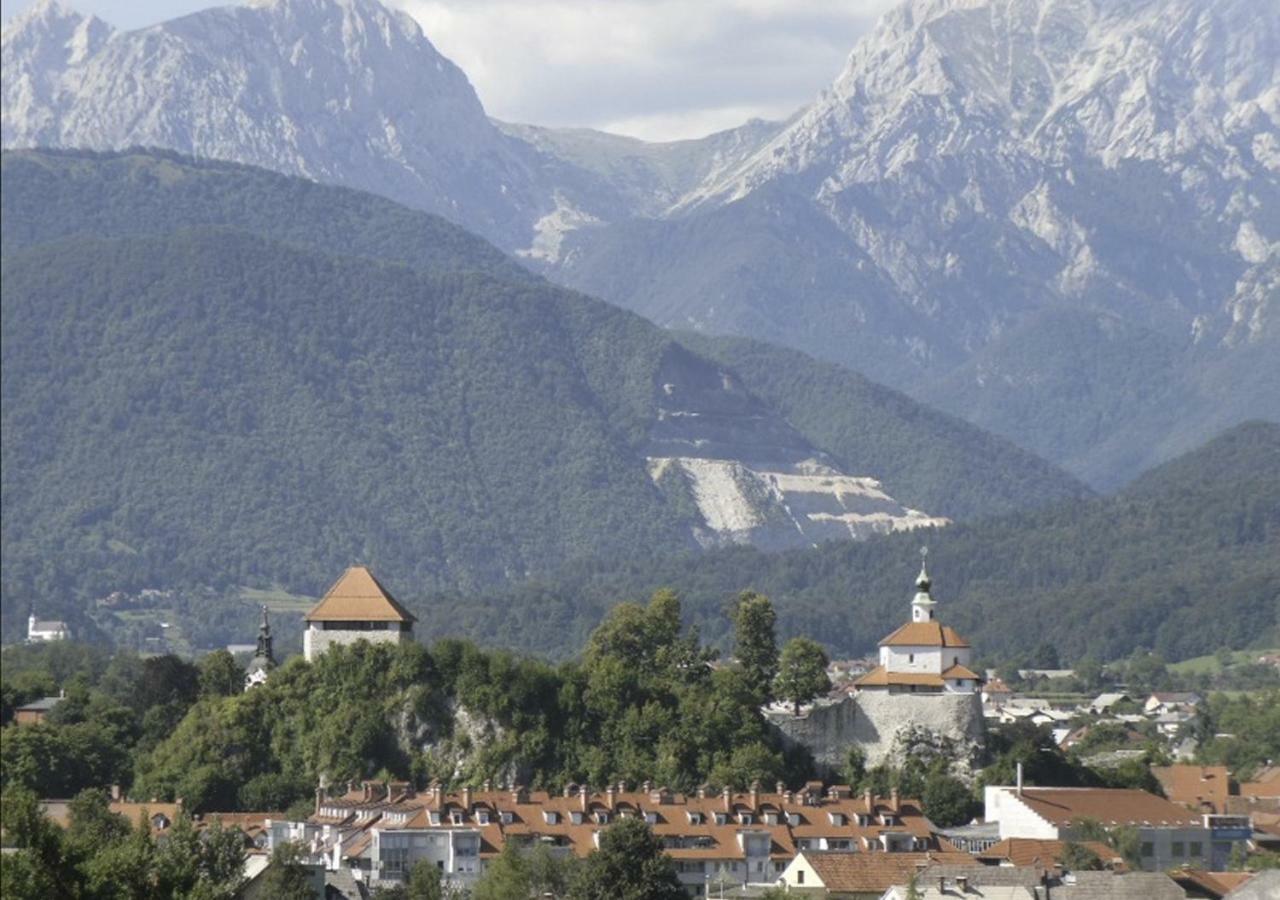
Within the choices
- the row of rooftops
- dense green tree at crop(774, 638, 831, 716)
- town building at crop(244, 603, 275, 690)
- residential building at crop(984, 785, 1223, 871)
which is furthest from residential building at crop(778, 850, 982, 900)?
town building at crop(244, 603, 275, 690)

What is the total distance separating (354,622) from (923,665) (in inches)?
768

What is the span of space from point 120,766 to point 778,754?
2254 centimetres

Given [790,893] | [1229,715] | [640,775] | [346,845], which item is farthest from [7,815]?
[1229,715]

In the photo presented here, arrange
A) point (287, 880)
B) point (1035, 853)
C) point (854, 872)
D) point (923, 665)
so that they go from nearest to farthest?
point (287, 880) < point (854, 872) < point (1035, 853) < point (923, 665)

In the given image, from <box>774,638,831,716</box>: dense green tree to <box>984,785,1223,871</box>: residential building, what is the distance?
9.72 m

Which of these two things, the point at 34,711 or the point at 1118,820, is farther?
the point at 34,711

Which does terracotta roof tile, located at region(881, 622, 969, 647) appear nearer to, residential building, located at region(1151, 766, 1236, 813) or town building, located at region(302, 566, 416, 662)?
residential building, located at region(1151, 766, 1236, 813)

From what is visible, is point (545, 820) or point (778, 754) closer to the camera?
point (545, 820)

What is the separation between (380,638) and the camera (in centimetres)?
12556

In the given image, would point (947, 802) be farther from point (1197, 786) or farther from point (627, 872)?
point (627, 872)

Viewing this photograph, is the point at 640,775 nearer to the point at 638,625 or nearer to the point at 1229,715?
the point at 638,625

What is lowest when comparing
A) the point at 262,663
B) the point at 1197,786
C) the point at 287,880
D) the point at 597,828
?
→ the point at 287,880

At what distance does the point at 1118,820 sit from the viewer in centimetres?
11400

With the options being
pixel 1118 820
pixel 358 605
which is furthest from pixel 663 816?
pixel 358 605
